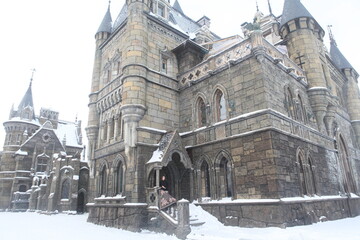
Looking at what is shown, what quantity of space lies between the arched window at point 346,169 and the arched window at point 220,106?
9.52 m

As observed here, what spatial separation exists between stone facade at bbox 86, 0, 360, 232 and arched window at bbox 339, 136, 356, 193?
87mm

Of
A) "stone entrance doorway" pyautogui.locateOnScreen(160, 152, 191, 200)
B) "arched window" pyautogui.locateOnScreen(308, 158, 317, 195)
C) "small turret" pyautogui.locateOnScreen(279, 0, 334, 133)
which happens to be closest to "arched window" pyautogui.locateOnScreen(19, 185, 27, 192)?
"stone entrance doorway" pyautogui.locateOnScreen(160, 152, 191, 200)

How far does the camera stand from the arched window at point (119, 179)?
1485 cm

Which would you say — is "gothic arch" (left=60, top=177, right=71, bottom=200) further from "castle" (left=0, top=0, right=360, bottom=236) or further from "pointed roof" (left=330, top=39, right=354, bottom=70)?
"pointed roof" (left=330, top=39, right=354, bottom=70)

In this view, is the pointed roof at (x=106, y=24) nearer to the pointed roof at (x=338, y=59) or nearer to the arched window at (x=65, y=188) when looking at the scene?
the arched window at (x=65, y=188)

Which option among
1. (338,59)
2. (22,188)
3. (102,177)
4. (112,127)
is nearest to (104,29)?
(112,127)

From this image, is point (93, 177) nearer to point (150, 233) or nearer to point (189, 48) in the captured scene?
point (150, 233)

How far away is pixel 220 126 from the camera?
13.3 m

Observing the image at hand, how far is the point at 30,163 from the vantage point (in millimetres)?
41156

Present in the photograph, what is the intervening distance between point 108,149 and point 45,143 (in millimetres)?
33695

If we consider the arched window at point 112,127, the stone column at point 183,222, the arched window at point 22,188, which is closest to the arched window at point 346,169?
the stone column at point 183,222

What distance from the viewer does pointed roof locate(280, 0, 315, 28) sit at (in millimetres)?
17109

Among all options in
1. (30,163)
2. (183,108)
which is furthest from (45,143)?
(183,108)

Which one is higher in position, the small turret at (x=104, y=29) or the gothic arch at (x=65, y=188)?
the small turret at (x=104, y=29)
